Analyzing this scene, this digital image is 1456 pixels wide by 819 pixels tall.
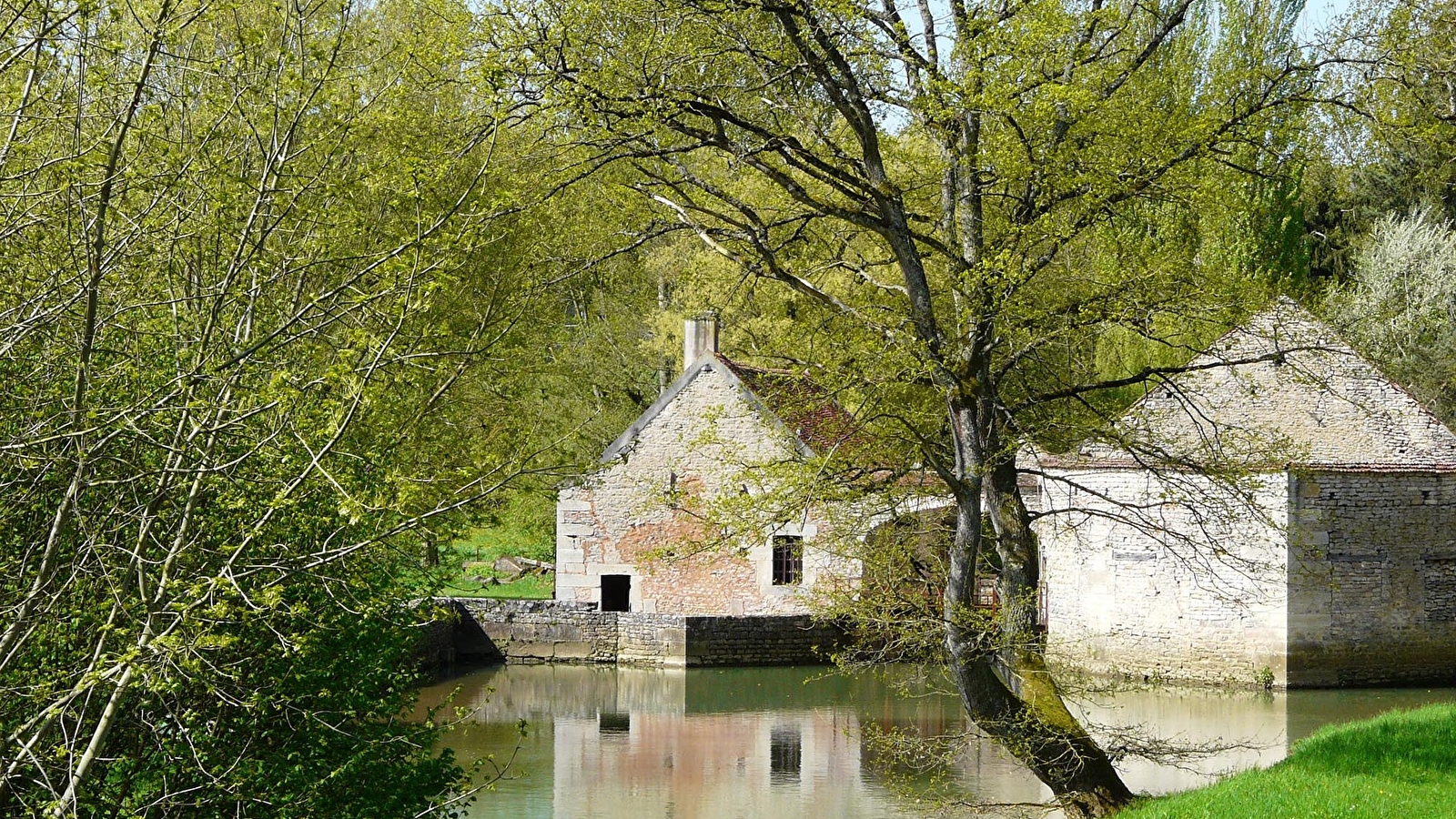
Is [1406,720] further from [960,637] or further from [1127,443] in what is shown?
[960,637]

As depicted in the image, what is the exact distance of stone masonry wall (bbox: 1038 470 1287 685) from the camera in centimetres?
2272

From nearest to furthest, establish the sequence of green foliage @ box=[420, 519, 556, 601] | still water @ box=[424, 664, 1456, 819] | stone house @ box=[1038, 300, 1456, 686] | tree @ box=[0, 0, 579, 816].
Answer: tree @ box=[0, 0, 579, 816] < still water @ box=[424, 664, 1456, 819] < stone house @ box=[1038, 300, 1456, 686] < green foliage @ box=[420, 519, 556, 601]

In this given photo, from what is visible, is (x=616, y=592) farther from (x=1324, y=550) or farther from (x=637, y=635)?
(x=1324, y=550)

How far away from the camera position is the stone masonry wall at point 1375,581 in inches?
891

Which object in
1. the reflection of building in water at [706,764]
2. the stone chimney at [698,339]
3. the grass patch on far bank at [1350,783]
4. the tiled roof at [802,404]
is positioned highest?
the stone chimney at [698,339]

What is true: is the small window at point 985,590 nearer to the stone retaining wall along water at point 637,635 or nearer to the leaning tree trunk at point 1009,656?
the stone retaining wall along water at point 637,635

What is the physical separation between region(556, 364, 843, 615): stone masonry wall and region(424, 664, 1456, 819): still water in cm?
204

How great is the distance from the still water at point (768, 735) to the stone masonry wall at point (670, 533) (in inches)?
80.2

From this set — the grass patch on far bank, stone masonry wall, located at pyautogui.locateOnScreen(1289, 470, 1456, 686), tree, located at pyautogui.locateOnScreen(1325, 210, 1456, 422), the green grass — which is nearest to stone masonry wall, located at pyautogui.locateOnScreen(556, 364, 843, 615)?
the green grass

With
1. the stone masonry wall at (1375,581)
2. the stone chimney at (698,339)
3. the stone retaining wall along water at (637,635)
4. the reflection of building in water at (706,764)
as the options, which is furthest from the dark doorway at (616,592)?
the stone masonry wall at (1375,581)

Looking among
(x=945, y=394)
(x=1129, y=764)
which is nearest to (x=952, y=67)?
(x=945, y=394)

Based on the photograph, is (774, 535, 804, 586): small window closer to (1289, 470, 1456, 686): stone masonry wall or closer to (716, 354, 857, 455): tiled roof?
(1289, 470, 1456, 686): stone masonry wall

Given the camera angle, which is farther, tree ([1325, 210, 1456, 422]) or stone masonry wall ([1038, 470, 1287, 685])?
tree ([1325, 210, 1456, 422])

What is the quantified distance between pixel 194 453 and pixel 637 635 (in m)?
19.7
